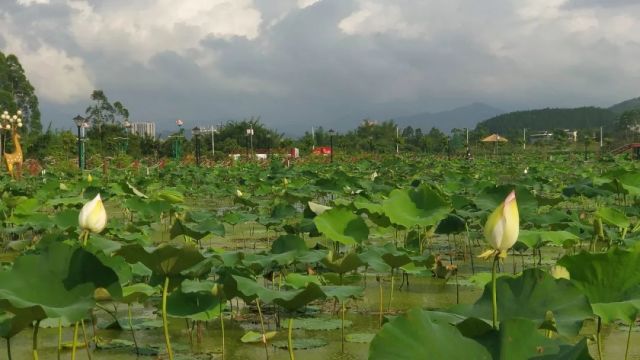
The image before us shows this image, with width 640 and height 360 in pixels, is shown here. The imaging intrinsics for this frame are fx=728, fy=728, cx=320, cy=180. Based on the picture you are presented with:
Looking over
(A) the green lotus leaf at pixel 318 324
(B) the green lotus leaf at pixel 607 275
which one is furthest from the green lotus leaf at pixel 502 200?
(B) the green lotus leaf at pixel 607 275

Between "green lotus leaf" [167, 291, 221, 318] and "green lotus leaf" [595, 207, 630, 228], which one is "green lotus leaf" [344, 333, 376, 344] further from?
"green lotus leaf" [595, 207, 630, 228]

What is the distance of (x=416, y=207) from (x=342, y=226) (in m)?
0.52

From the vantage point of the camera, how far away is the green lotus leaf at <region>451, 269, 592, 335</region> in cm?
156

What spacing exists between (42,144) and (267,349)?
2005cm

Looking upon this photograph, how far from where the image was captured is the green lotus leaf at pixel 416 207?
10.9 ft

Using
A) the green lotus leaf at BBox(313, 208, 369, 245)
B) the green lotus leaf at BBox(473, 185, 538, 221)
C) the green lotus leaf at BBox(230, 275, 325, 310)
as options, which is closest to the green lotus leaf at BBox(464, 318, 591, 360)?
the green lotus leaf at BBox(230, 275, 325, 310)

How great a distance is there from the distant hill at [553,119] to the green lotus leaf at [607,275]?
8425 centimetres

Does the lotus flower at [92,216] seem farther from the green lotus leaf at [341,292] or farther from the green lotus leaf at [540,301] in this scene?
the green lotus leaf at [540,301]

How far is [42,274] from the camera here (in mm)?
1636

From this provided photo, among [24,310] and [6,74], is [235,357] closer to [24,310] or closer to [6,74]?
[24,310]

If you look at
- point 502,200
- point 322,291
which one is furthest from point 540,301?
point 502,200

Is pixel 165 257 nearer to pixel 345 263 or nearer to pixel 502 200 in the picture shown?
pixel 345 263

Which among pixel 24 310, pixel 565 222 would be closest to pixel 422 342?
pixel 24 310

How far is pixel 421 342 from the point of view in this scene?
121 centimetres
